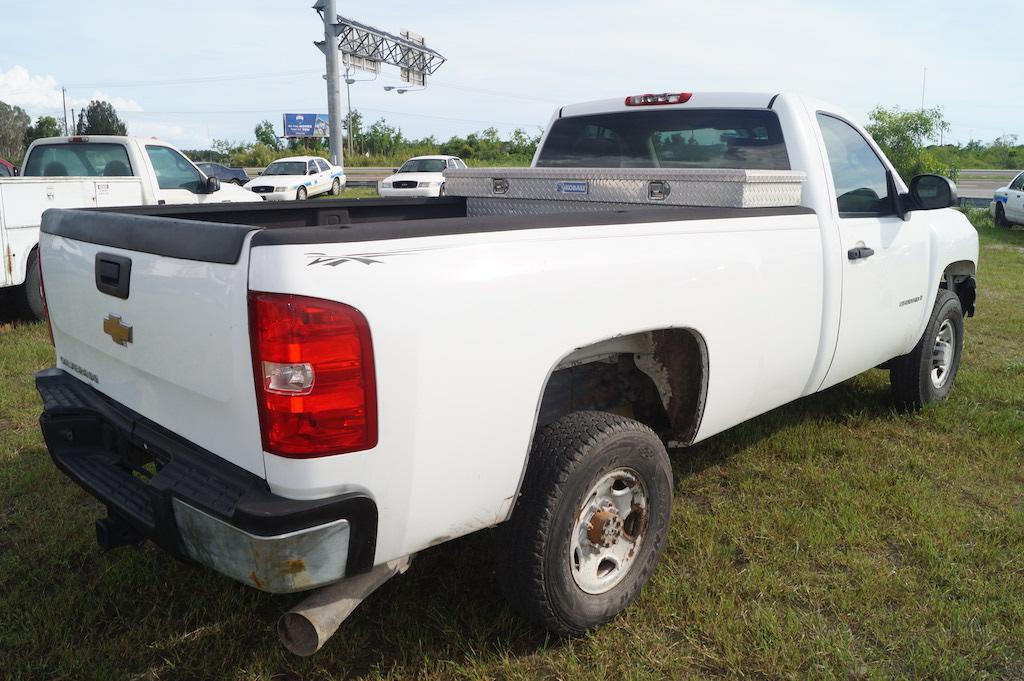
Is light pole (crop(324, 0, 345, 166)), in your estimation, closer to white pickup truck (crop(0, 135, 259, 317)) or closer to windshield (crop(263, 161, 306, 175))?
windshield (crop(263, 161, 306, 175))

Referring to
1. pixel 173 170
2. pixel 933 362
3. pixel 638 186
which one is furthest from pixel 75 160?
pixel 933 362

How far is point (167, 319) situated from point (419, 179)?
66.5 feet

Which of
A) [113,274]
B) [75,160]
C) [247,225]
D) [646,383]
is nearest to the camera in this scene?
[113,274]

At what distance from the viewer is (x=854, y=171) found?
13.9 ft

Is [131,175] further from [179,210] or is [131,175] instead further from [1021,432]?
[1021,432]

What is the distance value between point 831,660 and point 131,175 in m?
8.44

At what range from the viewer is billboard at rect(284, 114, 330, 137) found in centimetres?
8019

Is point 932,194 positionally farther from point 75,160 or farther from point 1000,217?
point 1000,217

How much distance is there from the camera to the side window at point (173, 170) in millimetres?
9078

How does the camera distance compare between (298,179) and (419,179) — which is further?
(298,179)

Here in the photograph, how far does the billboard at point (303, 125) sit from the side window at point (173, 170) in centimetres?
7369

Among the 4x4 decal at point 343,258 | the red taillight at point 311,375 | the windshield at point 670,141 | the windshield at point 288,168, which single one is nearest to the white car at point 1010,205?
the windshield at point 670,141

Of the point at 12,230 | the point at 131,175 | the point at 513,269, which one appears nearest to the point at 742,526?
the point at 513,269

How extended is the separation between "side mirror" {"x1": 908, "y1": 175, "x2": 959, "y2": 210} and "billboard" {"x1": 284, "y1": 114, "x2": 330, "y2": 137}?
80066 millimetres
